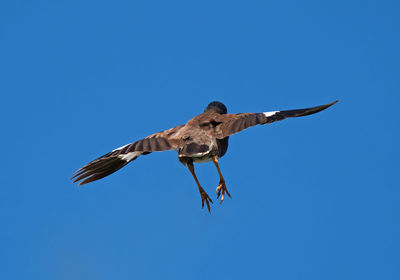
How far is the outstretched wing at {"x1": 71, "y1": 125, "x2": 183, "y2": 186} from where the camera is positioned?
1389cm

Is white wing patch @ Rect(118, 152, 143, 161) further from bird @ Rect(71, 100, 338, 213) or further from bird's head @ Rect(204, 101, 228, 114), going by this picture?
bird's head @ Rect(204, 101, 228, 114)

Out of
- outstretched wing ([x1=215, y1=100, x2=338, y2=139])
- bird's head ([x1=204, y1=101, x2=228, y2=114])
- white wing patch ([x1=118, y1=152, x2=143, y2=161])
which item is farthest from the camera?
bird's head ([x1=204, y1=101, x2=228, y2=114])

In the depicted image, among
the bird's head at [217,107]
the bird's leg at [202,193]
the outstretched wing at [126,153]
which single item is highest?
the bird's head at [217,107]

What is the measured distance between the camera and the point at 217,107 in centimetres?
1658

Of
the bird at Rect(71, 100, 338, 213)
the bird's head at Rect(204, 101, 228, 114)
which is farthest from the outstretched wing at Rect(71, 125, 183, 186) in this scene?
the bird's head at Rect(204, 101, 228, 114)

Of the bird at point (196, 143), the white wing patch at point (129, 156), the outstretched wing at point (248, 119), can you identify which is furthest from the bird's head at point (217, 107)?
the white wing patch at point (129, 156)

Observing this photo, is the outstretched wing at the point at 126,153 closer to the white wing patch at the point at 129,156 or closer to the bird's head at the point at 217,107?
the white wing patch at the point at 129,156

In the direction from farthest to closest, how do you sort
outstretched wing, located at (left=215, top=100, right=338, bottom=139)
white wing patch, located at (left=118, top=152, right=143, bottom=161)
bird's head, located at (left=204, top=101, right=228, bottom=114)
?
bird's head, located at (left=204, top=101, right=228, bottom=114) < white wing patch, located at (left=118, top=152, right=143, bottom=161) < outstretched wing, located at (left=215, top=100, right=338, bottom=139)

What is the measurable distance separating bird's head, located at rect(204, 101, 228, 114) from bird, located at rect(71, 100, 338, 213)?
669 millimetres

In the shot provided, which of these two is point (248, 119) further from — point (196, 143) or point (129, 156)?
point (129, 156)

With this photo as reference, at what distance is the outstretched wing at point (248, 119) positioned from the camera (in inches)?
520

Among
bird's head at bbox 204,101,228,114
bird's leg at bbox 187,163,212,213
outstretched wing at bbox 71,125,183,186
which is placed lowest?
bird's leg at bbox 187,163,212,213

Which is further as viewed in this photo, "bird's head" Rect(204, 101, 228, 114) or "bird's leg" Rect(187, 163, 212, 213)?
"bird's head" Rect(204, 101, 228, 114)

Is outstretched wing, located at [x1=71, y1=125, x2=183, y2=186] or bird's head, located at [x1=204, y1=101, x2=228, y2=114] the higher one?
bird's head, located at [x1=204, y1=101, x2=228, y2=114]
